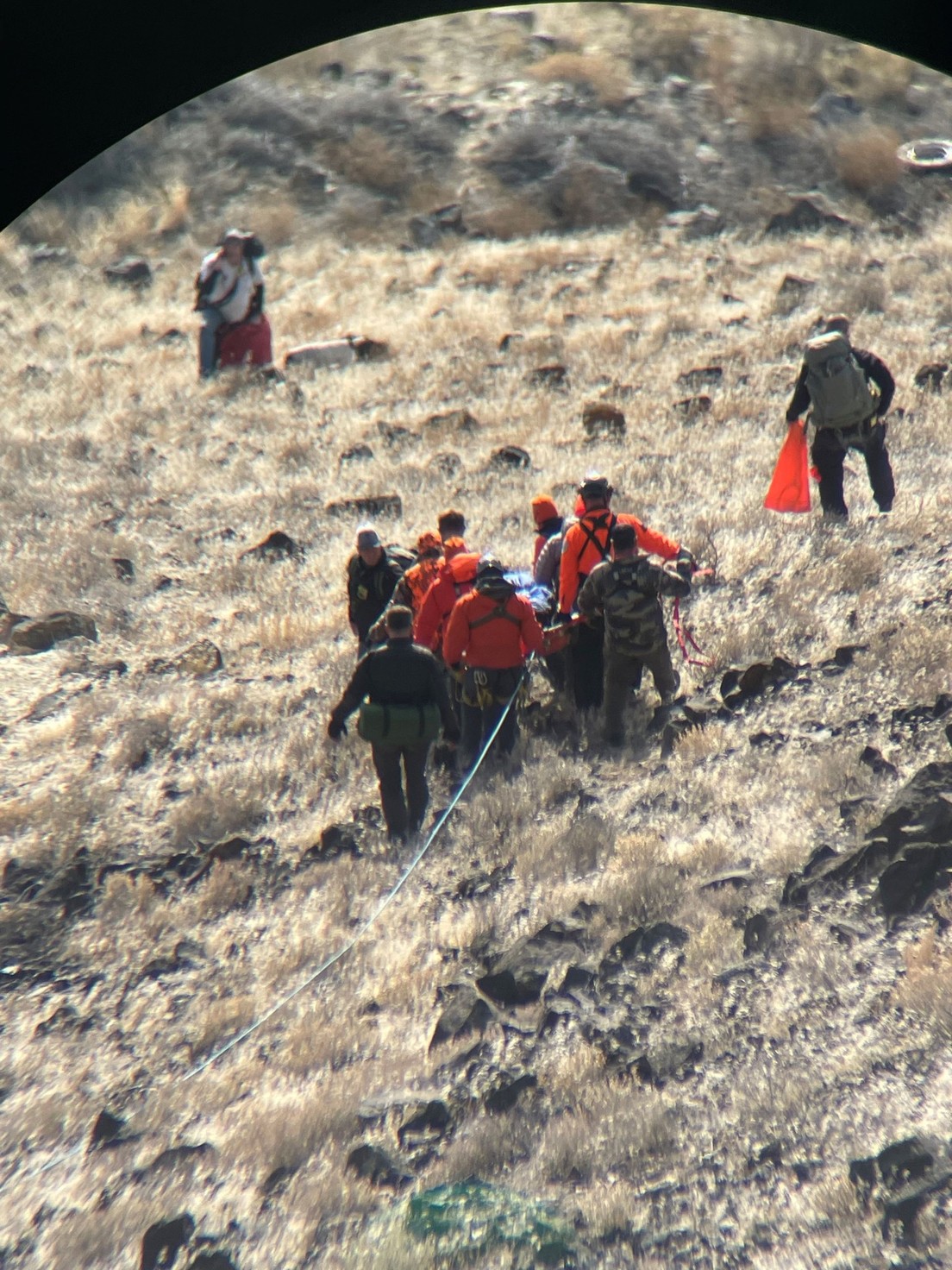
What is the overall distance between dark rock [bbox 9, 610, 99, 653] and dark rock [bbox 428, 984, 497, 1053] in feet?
21.8

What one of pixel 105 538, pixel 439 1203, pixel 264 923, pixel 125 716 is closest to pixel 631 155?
pixel 105 538

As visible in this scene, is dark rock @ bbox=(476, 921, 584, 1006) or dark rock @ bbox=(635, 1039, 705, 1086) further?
dark rock @ bbox=(476, 921, 584, 1006)

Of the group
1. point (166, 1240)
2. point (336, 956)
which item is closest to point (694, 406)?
point (336, 956)

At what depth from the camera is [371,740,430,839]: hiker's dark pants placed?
9.44 meters

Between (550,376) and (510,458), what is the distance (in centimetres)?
279

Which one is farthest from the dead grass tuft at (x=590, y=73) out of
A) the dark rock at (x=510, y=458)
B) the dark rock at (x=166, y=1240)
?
the dark rock at (x=166, y=1240)

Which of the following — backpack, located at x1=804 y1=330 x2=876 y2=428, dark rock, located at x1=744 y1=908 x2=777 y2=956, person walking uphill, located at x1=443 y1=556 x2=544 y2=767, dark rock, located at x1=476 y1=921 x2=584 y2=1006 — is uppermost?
backpack, located at x1=804 y1=330 x2=876 y2=428

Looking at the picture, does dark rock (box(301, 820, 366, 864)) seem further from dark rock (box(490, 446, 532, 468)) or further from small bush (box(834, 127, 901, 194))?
small bush (box(834, 127, 901, 194))

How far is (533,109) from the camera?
25516 mm

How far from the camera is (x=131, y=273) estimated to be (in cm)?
2303

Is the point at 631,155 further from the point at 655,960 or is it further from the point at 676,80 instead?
the point at 655,960

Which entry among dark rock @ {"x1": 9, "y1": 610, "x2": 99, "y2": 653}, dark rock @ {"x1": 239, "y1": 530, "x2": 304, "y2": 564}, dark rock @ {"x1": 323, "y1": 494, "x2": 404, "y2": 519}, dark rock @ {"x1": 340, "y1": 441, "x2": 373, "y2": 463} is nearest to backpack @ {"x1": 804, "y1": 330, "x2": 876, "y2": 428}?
dark rock @ {"x1": 323, "y1": 494, "x2": 404, "y2": 519}

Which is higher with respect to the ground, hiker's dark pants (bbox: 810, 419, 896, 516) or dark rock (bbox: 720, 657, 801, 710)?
hiker's dark pants (bbox: 810, 419, 896, 516)

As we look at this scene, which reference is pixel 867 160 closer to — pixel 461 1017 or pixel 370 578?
pixel 370 578
